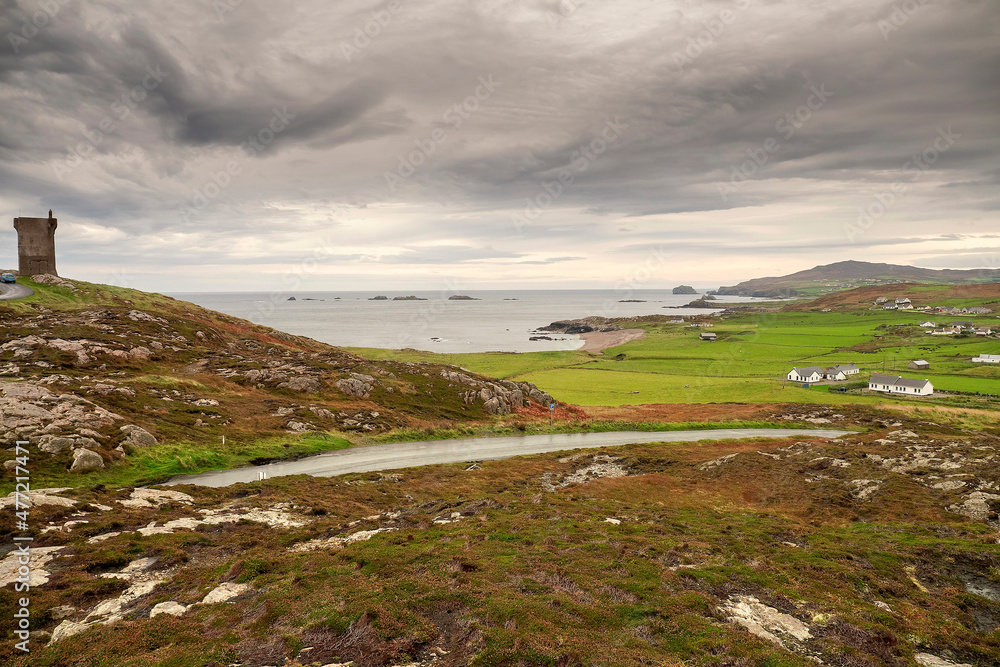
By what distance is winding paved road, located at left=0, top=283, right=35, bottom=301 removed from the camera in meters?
72.9

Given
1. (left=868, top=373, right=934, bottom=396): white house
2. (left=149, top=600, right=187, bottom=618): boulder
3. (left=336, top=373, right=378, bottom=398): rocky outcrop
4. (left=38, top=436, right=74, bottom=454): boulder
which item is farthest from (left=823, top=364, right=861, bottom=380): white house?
(left=38, top=436, right=74, bottom=454): boulder

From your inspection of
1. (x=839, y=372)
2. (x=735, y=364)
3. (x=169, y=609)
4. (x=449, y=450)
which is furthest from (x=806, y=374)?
(x=169, y=609)

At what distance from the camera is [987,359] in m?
125

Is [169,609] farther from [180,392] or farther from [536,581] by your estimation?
[180,392]

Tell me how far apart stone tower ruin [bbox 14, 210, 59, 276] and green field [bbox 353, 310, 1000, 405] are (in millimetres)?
75637

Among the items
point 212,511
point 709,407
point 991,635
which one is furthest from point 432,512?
point 709,407

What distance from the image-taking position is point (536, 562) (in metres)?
20.2

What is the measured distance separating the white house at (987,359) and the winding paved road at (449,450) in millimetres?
102507

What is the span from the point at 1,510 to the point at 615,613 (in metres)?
28.0

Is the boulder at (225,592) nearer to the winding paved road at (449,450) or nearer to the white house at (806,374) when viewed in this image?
the winding paved road at (449,450)

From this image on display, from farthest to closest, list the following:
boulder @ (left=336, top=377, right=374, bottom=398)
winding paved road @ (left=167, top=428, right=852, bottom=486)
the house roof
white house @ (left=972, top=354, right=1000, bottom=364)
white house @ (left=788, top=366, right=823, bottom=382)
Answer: white house @ (left=972, top=354, right=1000, bottom=364), white house @ (left=788, top=366, right=823, bottom=382), the house roof, boulder @ (left=336, top=377, right=374, bottom=398), winding paved road @ (left=167, top=428, right=852, bottom=486)

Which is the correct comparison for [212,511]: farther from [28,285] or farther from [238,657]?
[28,285]

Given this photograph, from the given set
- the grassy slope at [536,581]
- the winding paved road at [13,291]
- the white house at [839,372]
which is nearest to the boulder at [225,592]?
the grassy slope at [536,581]

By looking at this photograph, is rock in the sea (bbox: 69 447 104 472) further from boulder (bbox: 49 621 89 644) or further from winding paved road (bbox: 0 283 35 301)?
winding paved road (bbox: 0 283 35 301)
